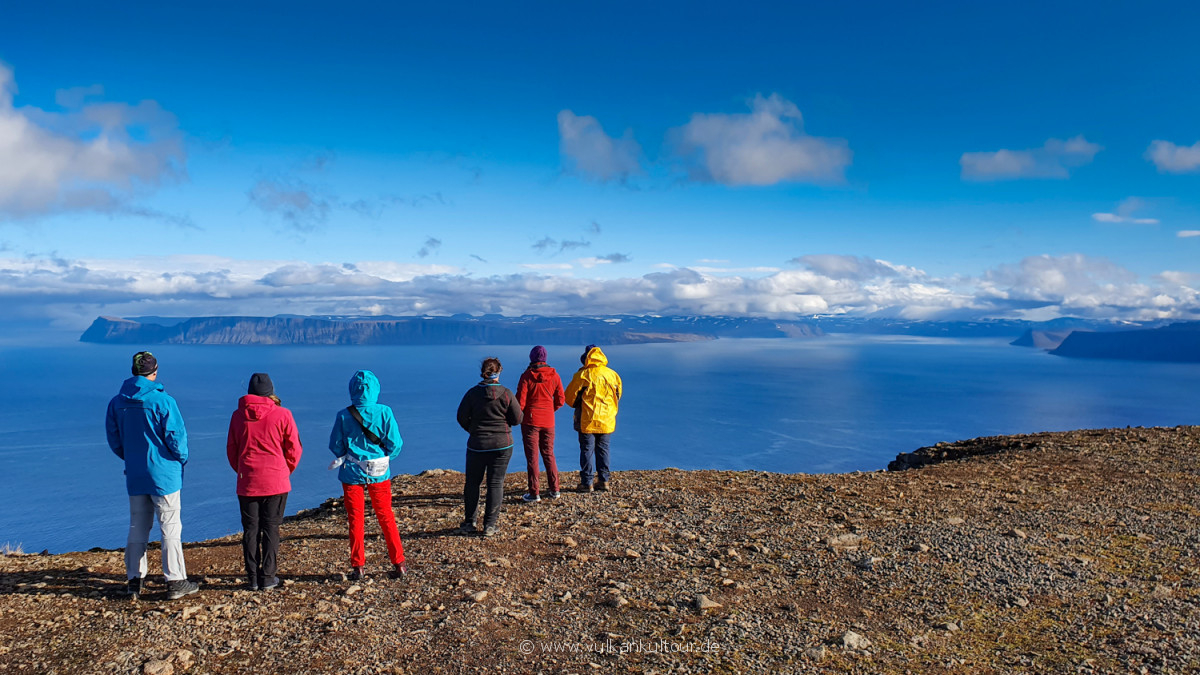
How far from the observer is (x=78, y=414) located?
126m

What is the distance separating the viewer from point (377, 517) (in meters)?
6.84

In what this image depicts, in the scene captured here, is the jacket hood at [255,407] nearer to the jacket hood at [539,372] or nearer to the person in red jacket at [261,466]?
the person in red jacket at [261,466]

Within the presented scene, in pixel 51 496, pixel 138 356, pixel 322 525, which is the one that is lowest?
pixel 51 496

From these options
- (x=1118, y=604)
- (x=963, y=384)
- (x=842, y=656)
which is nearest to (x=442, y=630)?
(x=842, y=656)

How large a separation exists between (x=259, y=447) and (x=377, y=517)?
4.71 feet

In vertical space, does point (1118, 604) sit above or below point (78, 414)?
above

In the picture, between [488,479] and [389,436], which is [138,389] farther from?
[488,479]

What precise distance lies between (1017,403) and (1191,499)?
16399cm

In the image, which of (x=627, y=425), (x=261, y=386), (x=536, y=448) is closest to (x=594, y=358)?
(x=536, y=448)

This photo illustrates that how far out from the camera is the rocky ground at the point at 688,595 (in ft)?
16.5

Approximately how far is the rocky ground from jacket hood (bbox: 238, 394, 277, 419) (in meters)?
1.87

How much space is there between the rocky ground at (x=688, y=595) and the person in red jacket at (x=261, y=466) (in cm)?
40

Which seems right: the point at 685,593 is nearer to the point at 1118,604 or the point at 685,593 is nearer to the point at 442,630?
the point at 442,630

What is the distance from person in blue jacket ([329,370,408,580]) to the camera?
22.3ft
